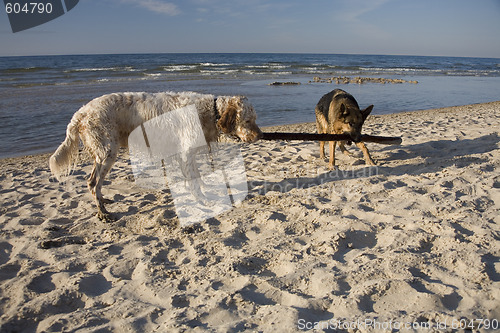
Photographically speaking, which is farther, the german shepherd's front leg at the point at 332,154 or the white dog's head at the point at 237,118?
the german shepherd's front leg at the point at 332,154

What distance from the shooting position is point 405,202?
4539 millimetres

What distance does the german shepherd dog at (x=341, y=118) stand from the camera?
5961mm

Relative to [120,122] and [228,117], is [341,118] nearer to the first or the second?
[228,117]

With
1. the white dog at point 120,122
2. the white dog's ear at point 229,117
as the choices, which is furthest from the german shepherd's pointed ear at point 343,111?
the white dog's ear at point 229,117

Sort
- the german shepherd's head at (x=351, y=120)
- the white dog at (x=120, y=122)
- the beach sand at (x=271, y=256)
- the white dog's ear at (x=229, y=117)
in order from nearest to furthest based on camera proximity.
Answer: the beach sand at (x=271, y=256), the white dog at (x=120, y=122), the white dog's ear at (x=229, y=117), the german shepherd's head at (x=351, y=120)

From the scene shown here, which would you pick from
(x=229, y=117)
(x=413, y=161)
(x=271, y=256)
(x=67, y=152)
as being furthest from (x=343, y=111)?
(x=67, y=152)

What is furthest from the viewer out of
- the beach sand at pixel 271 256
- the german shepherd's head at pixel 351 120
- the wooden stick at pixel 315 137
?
the german shepherd's head at pixel 351 120

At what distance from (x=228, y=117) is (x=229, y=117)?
15 millimetres

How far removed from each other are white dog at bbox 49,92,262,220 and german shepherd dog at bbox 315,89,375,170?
6.23 feet

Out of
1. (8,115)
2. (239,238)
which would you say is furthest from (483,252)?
(8,115)

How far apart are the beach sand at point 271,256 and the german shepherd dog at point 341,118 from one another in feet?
2.10

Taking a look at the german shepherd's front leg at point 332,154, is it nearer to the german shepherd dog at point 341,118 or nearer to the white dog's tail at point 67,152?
the german shepherd dog at point 341,118

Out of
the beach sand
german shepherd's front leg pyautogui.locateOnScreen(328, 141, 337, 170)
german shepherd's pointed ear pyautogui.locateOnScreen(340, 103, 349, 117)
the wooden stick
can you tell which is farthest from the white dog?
german shepherd's front leg pyautogui.locateOnScreen(328, 141, 337, 170)

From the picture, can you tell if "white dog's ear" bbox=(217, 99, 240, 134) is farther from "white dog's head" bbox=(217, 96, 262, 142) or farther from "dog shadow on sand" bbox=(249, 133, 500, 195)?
"dog shadow on sand" bbox=(249, 133, 500, 195)
